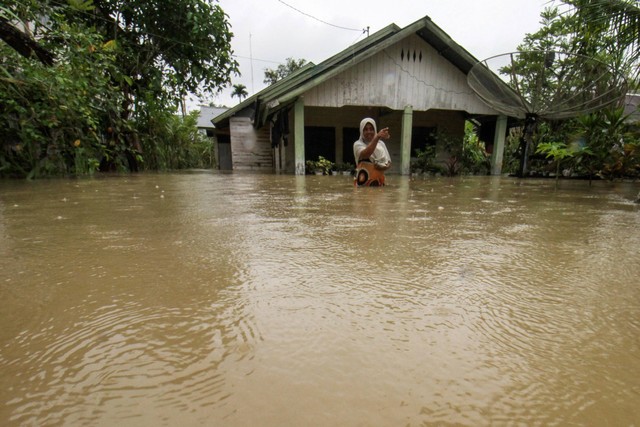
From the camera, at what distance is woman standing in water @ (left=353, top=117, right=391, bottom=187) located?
4613 millimetres

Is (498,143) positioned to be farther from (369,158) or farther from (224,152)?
(224,152)

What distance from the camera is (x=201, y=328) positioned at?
77cm

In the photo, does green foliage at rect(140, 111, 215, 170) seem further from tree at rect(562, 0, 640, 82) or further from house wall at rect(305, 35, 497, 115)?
tree at rect(562, 0, 640, 82)

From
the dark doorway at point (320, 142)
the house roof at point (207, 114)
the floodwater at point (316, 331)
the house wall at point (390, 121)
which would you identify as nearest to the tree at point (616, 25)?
the floodwater at point (316, 331)

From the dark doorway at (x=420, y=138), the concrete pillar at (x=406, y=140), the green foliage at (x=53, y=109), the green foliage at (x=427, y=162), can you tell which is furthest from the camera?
the dark doorway at (x=420, y=138)

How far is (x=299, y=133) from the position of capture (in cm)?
916

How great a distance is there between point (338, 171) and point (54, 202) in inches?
342

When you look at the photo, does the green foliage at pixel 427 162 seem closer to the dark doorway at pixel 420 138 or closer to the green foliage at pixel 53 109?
the dark doorway at pixel 420 138

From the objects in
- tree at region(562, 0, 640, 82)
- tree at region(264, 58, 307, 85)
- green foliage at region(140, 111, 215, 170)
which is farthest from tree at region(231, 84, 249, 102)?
tree at region(562, 0, 640, 82)

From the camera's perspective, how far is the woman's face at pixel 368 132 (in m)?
4.75

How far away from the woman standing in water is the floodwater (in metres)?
3.14

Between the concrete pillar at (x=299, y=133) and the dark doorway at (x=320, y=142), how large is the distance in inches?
122

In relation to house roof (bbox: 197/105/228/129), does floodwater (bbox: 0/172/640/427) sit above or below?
below

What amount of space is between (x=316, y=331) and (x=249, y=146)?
572 inches
